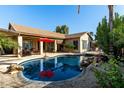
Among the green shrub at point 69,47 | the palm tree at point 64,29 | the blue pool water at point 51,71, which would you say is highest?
the palm tree at point 64,29

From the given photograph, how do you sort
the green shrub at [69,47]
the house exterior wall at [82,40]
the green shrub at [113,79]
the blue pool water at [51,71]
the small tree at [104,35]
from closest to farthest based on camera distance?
the green shrub at [113,79] < the blue pool water at [51,71] < the small tree at [104,35] < the house exterior wall at [82,40] < the green shrub at [69,47]

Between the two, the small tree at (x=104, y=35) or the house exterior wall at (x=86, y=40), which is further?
the house exterior wall at (x=86, y=40)

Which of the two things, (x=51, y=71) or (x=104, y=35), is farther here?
(x=104, y=35)

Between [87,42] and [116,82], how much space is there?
2637cm

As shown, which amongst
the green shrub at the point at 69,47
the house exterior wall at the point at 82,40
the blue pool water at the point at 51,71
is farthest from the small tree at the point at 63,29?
the blue pool water at the point at 51,71

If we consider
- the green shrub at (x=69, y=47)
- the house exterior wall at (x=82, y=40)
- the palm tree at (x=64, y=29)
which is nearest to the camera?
the house exterior wall at (x=82, y=40)

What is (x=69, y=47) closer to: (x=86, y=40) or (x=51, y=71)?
(x=86, y=40)

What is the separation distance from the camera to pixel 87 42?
3241 cm

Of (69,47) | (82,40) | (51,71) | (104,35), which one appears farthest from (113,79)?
(82,40)

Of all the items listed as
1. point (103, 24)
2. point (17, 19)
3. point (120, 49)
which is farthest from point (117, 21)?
point (17, 19)

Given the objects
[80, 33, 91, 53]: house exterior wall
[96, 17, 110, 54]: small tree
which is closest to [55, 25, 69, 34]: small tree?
[80, 33, 91, 53]: house exterior wall

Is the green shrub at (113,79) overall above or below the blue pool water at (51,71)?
above

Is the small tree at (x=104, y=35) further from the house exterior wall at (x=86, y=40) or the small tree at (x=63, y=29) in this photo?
the small tree at (x=63, y=29)
